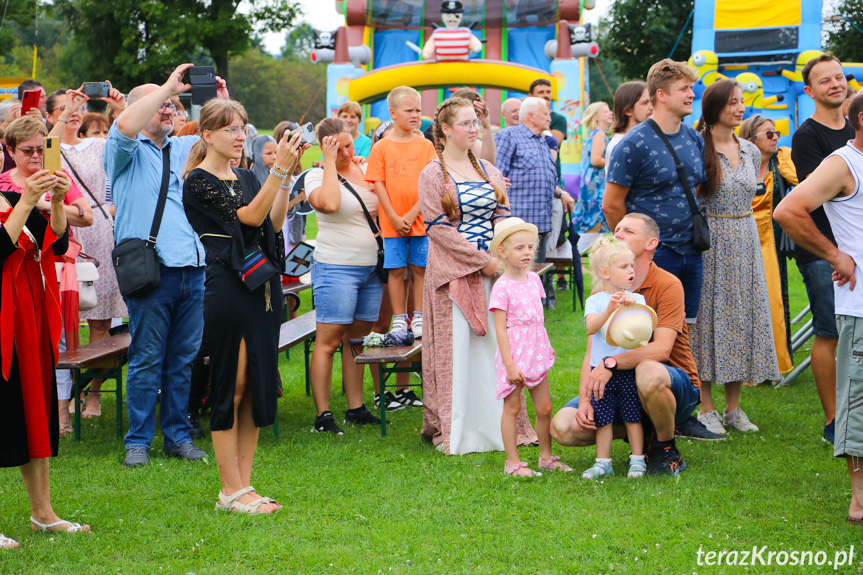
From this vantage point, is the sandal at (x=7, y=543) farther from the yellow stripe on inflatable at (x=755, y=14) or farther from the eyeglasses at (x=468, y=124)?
the yellow stripe on inflatable at (x=755, y=14)

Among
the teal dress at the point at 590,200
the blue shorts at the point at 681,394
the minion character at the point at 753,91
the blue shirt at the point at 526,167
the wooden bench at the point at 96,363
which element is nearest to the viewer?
the blue shorts at the point at 681,394

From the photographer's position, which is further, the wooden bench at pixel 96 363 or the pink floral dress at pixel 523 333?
the wooden bench at pixel 96 363

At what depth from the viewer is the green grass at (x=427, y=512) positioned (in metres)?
3.58

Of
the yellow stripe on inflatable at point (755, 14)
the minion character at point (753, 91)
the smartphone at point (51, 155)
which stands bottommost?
the smartphone at point (51, 155)

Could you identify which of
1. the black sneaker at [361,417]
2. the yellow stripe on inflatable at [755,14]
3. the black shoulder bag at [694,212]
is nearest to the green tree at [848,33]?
the yellow stripe on inflatable at [755,14]

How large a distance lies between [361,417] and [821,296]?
2.94 metres

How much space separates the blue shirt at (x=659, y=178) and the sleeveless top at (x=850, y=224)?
52.8 inches

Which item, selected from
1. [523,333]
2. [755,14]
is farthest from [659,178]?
[755,14]

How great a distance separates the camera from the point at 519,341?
464 centimetres

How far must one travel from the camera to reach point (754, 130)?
21.3ft

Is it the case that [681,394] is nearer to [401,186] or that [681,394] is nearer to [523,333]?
[523,333]

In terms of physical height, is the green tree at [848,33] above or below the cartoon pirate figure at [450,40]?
above

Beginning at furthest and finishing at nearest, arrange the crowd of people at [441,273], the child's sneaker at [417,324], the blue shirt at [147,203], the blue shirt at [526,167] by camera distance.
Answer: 1. the blue shirt at [526,167]
2. the child's sneaker at [417,324]
3. the blue shirt at [147,203]
4. the crowd of people at [441,273]

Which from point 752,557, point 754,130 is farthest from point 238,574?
point 754,130
